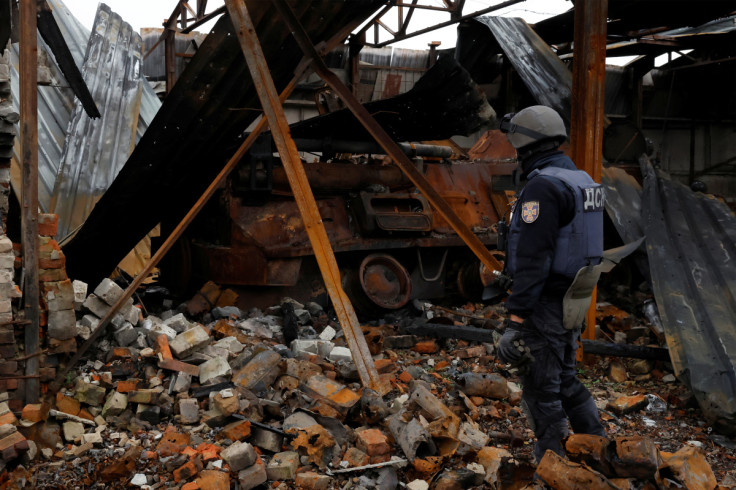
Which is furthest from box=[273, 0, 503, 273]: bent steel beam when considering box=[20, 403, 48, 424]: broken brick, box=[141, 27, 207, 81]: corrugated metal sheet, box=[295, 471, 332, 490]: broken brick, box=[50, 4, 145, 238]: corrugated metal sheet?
box=[141, 27, 207, 81]: corrugated metal sheet

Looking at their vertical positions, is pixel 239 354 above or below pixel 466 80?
below

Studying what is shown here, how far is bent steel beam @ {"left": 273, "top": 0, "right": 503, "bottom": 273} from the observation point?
4230 millimetres

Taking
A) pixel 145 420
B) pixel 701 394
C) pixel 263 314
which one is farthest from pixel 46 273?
pixel 701 394

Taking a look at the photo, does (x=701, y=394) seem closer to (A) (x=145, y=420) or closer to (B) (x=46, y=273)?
(A) (x=145, y=420)

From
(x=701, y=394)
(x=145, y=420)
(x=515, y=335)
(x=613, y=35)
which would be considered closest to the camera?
(x=515, y=335)

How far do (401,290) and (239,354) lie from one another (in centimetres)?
264

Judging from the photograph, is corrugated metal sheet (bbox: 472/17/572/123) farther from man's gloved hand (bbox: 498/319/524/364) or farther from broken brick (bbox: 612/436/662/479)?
broken brick (bbox: 612/436/662/479)

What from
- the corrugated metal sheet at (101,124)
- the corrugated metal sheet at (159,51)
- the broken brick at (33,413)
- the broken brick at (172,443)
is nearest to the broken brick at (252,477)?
the broken brick at (172,443)

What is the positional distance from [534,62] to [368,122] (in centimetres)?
579

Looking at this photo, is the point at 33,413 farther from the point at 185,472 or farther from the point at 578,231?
the point at 578,231

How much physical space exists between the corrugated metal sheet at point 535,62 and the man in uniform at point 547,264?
5271mm

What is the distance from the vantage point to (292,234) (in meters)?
6.46

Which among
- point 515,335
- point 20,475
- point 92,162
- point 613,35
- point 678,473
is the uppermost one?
point 613,35

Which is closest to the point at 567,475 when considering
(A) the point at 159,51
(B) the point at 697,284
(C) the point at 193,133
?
(B) the point at 697,284
